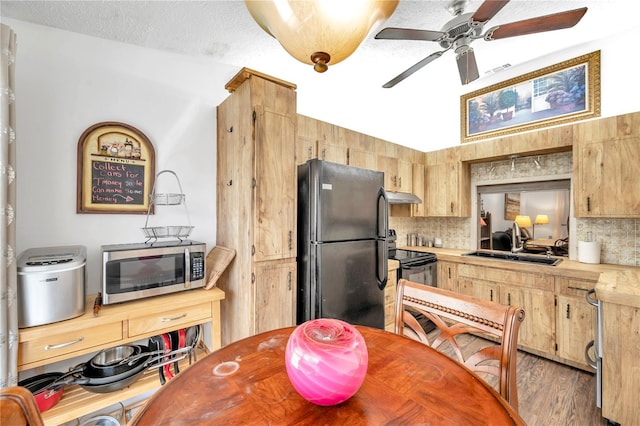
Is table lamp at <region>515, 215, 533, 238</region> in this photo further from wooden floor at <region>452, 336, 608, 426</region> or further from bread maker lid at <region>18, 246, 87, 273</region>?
bread maker lid at <region>18, 246, 87, 273</region>

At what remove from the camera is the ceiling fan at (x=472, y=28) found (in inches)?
57.7

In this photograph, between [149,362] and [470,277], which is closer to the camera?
[149,362]

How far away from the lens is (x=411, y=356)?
99 centimetres

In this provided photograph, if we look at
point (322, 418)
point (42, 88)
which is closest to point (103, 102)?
point (42, 88)

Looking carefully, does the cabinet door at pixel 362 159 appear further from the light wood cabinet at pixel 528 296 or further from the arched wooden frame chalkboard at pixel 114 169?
the arched wooden frame chalkboard at pixel 114 169

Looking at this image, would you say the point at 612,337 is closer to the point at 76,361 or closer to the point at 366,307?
the point at 366,307

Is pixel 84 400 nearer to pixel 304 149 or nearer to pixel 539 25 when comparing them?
pixel 304 149

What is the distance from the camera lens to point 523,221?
10.6ft

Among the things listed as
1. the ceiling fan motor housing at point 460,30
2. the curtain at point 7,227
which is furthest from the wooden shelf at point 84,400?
the ceiling fan motor housing at point 460,30

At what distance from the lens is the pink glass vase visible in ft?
Result: 2.26

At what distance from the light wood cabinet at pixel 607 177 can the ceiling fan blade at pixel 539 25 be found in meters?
1.41

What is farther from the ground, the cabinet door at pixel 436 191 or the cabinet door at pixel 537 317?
the cabinet door at pixel 436 191

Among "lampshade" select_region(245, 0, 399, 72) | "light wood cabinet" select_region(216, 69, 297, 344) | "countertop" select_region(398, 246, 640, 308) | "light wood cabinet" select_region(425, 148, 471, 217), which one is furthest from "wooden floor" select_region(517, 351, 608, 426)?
"lampshade" select_region(245, 0, 399, 72)

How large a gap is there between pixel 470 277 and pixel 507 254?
2.19 ft
